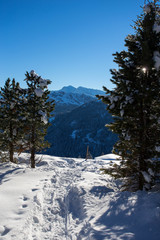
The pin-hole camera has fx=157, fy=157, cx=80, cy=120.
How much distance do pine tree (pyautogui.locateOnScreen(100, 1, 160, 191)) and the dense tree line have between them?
898cm

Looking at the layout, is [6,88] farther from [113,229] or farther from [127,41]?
[113,229]

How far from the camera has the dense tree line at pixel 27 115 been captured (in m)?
16.0

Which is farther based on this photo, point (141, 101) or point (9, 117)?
point (9, 117)

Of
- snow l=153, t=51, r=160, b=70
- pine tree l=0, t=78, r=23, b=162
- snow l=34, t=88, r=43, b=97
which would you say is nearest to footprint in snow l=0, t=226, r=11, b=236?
snow l=153, t=51, r=160, b=70

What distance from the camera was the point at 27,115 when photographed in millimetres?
16000

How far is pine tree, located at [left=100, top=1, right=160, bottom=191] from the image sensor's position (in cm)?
735

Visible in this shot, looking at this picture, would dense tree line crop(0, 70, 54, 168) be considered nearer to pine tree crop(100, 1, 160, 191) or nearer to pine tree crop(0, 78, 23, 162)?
pine tree crop(0, 78, 23, 162)

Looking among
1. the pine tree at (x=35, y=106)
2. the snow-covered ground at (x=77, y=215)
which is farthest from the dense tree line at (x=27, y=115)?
the snow-covered ground at (x=77, y=215)

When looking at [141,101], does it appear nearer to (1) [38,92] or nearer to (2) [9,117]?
(1) [38,92]

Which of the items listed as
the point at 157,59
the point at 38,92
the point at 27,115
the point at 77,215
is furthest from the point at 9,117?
the point at 157,59

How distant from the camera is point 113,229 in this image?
5055 mm

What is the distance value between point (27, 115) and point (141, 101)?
38.8 feet

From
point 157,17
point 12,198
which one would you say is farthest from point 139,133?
point 12,198

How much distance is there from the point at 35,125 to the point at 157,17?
13.4 meters
